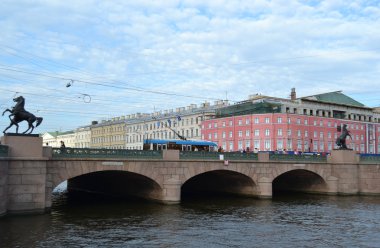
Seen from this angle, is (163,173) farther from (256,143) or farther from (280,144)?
(256,143)

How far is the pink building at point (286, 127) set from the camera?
85312 mm

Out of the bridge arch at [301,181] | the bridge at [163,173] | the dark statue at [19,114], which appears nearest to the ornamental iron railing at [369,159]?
the bridge at [163,173]

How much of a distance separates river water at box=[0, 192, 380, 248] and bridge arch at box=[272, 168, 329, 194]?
21.9 feet

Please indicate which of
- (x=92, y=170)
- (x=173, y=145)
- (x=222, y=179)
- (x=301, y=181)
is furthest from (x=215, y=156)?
(x=301, y=181)

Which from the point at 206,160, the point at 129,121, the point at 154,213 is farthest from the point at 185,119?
the point at 154,213

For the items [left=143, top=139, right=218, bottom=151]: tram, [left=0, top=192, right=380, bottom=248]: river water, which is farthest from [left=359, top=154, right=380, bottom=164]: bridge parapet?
[left=143, top=139, right=218, bottom=151]: tram

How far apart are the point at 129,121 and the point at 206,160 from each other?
81.6m

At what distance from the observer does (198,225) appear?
25.0 m

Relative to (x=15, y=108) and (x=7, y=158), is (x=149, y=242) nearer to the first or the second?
(x=7, y=158)

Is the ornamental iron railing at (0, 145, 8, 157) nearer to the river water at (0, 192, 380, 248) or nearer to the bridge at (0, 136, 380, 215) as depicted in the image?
the bridge at (0, 136, 380, 215)

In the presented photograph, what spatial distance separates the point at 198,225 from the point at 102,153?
A: 30.6ft

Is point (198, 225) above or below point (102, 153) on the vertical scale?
below

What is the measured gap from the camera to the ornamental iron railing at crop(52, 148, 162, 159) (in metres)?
29.2

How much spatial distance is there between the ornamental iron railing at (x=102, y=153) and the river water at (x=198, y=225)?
12.3 feet
